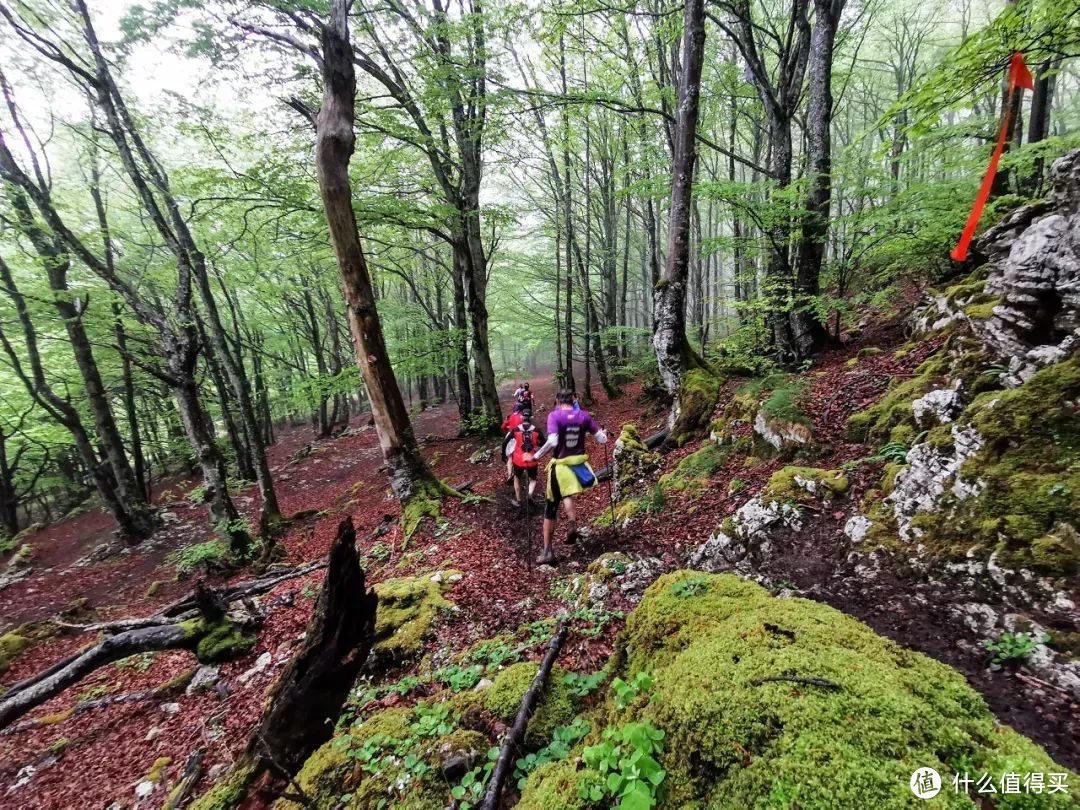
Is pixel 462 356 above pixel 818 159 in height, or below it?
below

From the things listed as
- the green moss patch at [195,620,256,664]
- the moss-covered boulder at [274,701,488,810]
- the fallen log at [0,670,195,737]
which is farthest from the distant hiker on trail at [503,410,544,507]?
the fallen log at [0,670,195,737]

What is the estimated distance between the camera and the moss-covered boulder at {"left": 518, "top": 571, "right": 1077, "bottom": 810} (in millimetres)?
1378

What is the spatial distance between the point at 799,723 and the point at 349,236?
23.0 feet

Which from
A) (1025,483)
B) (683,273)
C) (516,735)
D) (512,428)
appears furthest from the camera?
(512,428)

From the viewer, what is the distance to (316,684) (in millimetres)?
3441

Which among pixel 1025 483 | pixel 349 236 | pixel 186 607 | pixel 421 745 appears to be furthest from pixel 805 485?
pixel 186 607

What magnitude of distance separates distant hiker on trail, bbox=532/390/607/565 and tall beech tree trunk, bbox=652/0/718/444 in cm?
226

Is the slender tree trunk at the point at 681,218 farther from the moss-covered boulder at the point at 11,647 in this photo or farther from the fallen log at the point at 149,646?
the moss-covered boulder at the point at 11,647

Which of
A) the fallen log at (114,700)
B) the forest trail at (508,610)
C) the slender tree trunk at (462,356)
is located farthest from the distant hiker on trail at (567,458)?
the slender tree trunk at (462,356)

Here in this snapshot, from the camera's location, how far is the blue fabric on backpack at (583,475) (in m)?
6.02

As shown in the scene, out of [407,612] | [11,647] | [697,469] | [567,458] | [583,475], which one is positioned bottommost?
[11,647]

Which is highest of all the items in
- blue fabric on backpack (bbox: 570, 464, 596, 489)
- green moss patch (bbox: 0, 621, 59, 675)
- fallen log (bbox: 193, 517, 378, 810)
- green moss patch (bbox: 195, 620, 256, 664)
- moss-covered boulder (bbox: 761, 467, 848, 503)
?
moss-covered boulder (bbox: 761, 467, 848, 503)

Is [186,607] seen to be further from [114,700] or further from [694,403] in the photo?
[694,403]

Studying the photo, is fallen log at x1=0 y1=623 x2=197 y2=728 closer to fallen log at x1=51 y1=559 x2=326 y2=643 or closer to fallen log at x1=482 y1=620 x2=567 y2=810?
fallen log at x1=51 y1=559 x2=326 y2=643
